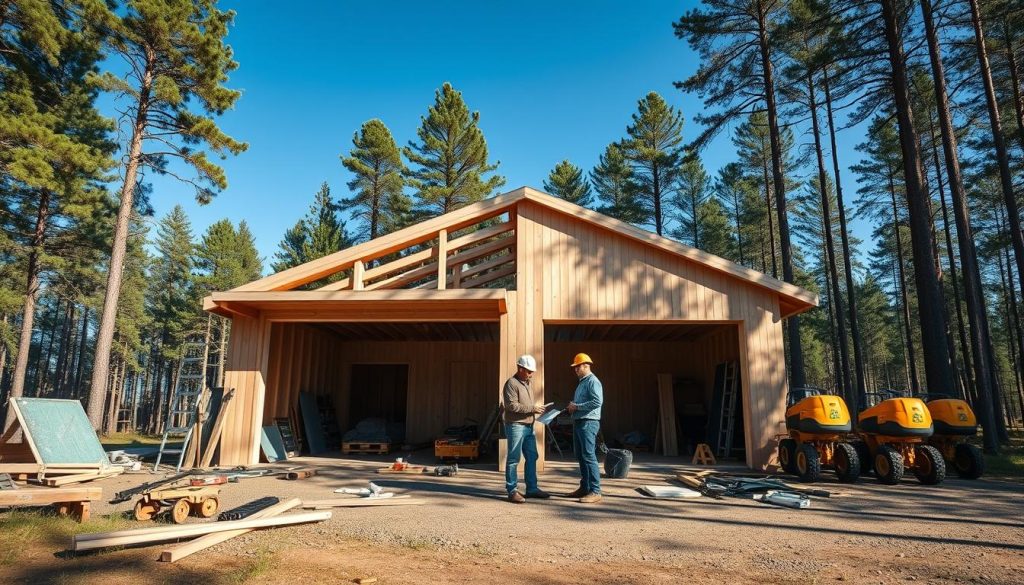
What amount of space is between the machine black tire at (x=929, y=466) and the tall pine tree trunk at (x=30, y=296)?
66.4 ft

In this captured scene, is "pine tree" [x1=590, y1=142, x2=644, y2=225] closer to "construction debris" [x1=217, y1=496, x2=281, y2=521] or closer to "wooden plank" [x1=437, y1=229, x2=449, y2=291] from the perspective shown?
"wooden plank" [x1=437, y1=229, x2=449, y2=291]

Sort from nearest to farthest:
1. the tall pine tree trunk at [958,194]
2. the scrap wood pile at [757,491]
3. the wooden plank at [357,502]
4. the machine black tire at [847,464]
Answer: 1. the wooden plank at [357,502]
2. the scrap wood pile at [757,491]
3. the machine black tire at [847,464]
4. the tall pine tree trunk at [958,194]

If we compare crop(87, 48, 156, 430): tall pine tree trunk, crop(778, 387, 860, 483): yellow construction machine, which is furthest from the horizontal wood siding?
crop(87, 48, 156, 430): tall pine tree trunk

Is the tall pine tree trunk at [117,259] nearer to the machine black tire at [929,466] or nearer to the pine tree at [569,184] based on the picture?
the machine black tire at [929,466]

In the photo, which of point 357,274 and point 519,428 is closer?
point 519,428

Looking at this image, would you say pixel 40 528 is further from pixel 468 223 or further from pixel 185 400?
pixel 185 400

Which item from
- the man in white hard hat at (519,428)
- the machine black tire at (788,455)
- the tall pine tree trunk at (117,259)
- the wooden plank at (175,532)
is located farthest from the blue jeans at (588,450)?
the tall pine tree trunk at (117,259)

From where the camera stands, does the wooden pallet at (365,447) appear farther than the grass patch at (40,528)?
Yes

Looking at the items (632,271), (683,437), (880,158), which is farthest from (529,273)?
(880,158)

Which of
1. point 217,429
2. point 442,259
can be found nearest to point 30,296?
point 217,429

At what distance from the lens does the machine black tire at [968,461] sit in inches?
306

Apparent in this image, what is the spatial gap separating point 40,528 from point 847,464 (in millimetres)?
9174

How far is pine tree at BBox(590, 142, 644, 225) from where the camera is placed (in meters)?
24.2

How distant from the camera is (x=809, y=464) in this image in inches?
292
